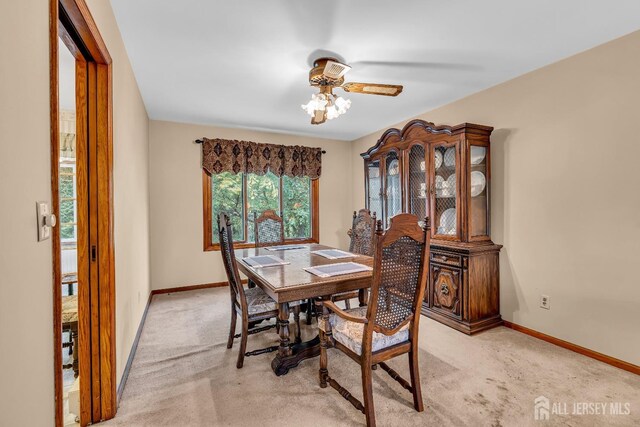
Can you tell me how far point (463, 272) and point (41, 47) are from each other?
124 inches

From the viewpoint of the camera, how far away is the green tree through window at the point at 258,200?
454 centimetres

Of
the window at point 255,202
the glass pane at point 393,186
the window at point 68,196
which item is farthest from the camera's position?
the window at point 255,202

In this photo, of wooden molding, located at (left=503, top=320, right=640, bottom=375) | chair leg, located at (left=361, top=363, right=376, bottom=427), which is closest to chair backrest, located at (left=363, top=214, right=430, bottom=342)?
chair leg, located at (left=361, top=363, right=376, bottom=427)

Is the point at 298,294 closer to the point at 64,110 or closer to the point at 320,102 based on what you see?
the point at 320,102

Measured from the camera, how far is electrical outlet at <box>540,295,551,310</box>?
105 inches

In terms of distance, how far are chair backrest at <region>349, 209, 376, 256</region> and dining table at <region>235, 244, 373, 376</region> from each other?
48cm

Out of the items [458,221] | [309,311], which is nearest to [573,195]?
[458,221]

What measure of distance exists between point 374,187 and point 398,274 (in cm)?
277

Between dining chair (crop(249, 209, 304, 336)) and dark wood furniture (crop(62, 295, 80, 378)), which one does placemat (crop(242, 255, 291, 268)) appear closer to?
dining chair (crop(249, 209, 304, 336))

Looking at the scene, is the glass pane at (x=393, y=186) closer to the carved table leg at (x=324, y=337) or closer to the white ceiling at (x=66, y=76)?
the carved table leg at (x=324, y=337)

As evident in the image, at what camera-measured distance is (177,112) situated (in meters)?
3.80

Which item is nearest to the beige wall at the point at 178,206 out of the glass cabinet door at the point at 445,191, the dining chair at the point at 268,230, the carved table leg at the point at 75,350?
the dining chair at the point at 268,230

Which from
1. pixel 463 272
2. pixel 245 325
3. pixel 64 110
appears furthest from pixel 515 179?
pixel 64 110

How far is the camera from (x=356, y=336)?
1.73 meters
